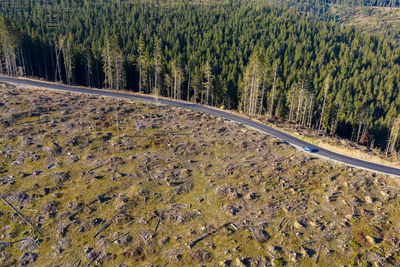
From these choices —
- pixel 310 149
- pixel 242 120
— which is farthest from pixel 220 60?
pixel 310 149

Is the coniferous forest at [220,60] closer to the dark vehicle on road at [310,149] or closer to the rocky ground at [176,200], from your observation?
the dark vehicle on road at [310,149]

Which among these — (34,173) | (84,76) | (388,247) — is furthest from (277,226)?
(84,76)

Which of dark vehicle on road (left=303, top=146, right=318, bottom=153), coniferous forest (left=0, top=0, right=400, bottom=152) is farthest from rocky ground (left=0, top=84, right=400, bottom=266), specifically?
coniferous forest (left=0, top=0, right=400, bottom=152)

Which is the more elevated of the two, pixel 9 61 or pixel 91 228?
pixel 9 61

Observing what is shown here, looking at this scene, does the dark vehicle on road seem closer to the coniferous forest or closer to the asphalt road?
the asphalt road

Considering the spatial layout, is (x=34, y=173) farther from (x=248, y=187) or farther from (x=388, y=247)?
(x=388, y=247)
